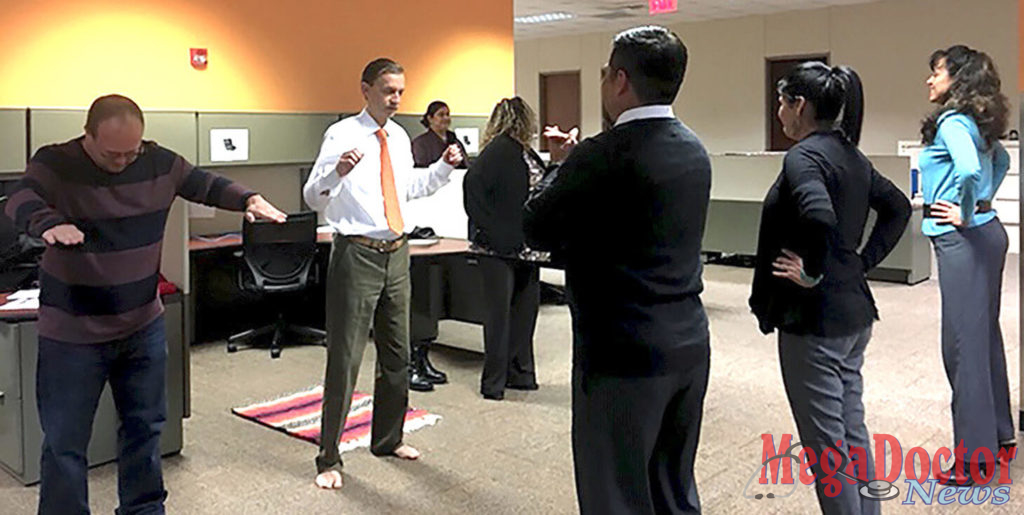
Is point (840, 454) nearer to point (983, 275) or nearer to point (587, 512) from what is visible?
point (587, 512)

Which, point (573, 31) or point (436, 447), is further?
point (573, 31)

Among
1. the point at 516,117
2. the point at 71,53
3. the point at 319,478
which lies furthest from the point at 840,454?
the point at 71,53

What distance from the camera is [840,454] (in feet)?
7.89

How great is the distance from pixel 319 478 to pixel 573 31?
10123mm

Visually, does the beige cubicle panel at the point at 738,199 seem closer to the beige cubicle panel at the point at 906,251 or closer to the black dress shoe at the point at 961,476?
the beige cubicle panel at the point at 906,251

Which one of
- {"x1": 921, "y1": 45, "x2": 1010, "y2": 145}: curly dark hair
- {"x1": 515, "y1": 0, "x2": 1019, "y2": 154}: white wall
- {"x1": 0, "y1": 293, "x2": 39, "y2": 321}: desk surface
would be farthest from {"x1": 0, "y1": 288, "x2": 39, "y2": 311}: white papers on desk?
{"x1": 515, "y1": 0, "x2": 1019, "y2": 154}: white wall

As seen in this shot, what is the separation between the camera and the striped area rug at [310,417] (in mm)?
4035

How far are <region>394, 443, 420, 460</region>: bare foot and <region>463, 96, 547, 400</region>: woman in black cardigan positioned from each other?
896 mm

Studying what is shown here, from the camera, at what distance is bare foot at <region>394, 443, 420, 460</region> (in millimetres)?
3742

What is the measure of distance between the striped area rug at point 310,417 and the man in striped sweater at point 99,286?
1269 millimetres

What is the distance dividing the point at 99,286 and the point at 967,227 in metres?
2.68

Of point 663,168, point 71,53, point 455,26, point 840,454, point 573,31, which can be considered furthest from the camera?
point 573,31

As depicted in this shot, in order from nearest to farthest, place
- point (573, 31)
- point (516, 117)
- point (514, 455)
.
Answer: point (514, 455), point (516, 117), point (573, 31)

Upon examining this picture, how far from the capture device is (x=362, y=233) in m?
3.34
